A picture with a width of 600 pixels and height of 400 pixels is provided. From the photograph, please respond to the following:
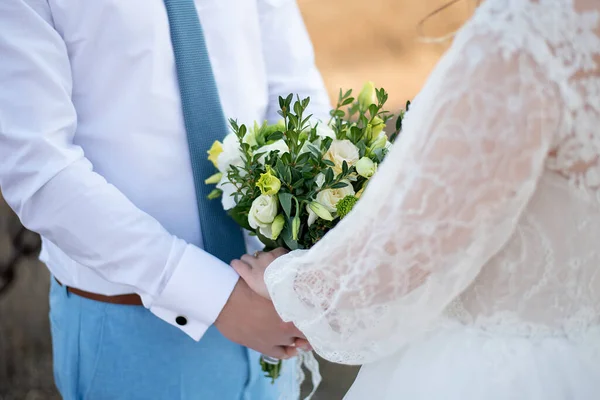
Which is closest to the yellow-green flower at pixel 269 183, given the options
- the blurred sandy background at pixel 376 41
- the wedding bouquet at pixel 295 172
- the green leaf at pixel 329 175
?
the wedding bouquet at pixel 295 172

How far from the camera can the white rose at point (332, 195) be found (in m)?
1.36

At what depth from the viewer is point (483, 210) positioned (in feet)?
3.19

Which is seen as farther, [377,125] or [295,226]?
[377,125]

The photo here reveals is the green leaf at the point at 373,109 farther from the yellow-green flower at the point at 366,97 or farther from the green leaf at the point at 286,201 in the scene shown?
the green leaf at the point at 286,201

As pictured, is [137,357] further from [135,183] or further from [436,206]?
[436,206]

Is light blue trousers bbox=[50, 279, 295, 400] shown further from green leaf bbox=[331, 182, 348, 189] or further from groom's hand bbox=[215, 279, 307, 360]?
green leaf bbox=[331, 182, 348, 189]

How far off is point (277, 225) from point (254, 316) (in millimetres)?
231

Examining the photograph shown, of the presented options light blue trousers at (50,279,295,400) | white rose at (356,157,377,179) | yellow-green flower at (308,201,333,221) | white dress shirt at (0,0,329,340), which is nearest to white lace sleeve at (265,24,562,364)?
yellow-green flower at (308,201,333,221)

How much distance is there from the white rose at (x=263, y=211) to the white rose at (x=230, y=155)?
11 cm

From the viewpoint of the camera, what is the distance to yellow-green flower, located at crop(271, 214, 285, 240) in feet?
4.57

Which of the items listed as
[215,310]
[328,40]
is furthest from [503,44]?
[328,40]

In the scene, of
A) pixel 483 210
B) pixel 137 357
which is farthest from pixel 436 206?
pixel 137 357

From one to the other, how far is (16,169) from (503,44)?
3.40ft

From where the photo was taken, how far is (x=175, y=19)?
1.54m
